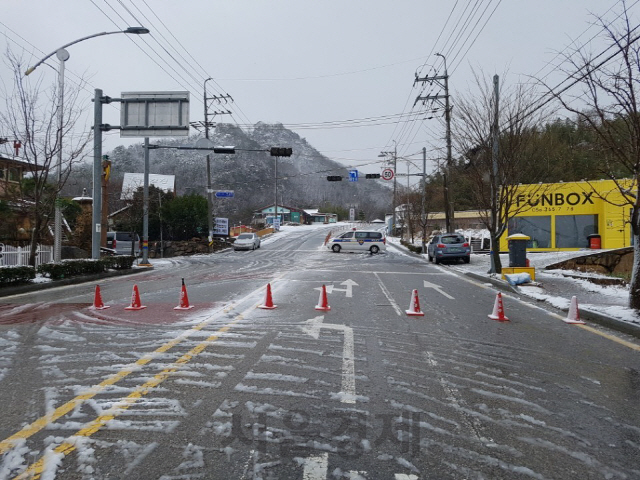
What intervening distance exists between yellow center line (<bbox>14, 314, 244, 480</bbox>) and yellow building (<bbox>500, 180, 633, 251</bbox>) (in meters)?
23.4

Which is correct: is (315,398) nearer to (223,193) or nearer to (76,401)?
(76,401)

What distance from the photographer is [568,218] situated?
27.0 metres

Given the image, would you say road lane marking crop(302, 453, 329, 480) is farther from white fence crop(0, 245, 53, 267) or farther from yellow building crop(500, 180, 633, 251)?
yellow building crop(500, 180, 633, 251)

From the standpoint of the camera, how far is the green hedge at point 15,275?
13.6 m

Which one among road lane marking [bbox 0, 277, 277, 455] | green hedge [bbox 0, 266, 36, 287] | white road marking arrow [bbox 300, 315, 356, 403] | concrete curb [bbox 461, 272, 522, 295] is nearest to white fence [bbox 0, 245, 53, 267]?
green hedge [bbox 0, 266, 36, 287]

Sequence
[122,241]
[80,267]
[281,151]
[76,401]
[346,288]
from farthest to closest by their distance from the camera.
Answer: [122,241], [281,151], [80,267], [346,288], [76,401]

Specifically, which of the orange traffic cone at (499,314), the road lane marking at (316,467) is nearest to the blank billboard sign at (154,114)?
the orange traffic cone at (499,314)

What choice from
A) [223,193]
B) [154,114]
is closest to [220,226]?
[223,193]

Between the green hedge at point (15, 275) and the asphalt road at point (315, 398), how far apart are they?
5.65 metres

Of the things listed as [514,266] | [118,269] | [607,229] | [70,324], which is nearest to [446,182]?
[607,229]

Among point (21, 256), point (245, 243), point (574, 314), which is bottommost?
point (574, 314)

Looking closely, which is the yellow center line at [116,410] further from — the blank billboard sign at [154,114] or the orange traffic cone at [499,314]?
the blank billboard sign at [154,114]

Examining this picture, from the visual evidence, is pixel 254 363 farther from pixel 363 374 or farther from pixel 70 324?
pixel 70 324

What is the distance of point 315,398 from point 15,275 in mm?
13021
